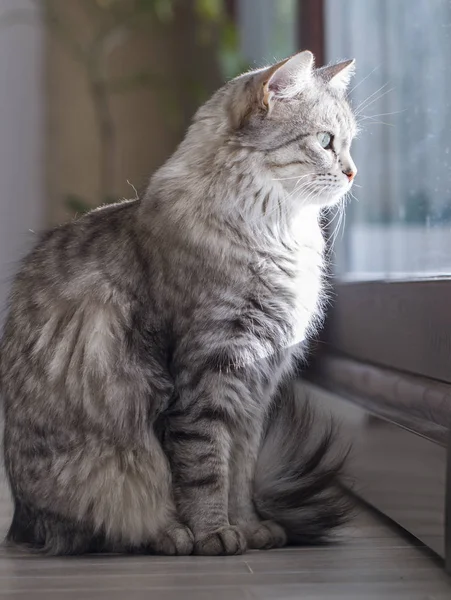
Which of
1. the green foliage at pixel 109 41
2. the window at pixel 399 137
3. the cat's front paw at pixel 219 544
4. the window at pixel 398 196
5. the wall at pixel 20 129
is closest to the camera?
the cat's front paw at pixel 219 544

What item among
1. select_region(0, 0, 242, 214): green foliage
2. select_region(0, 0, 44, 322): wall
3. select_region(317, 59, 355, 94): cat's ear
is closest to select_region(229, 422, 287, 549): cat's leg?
select_region(317, 59, 355, 94): cat's ear

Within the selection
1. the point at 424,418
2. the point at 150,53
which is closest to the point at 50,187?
the point at 150,53

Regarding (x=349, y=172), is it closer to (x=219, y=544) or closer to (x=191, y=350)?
(x=191, y=350)

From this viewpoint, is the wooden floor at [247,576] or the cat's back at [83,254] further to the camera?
the cat's back at [83,254]

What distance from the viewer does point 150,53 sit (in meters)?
5.47

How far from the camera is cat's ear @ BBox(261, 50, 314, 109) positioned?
1.78 metres

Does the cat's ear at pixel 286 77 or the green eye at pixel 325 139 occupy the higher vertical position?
the cat's ear at pixel 286 77

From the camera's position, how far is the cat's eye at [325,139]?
6.09ft

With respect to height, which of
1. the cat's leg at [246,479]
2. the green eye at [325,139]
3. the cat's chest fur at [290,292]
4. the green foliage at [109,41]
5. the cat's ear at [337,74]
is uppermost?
the green foliage at [109,41]

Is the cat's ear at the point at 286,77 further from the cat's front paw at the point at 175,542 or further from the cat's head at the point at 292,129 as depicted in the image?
the cat's front paw at the point at 175,542

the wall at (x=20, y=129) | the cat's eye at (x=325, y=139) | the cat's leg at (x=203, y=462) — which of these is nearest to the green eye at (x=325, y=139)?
the cat's eye at (x=325, y=139)

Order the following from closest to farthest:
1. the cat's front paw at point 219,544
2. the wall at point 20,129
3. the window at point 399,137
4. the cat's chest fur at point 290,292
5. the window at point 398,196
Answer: the cat's front paw at point 219,544, the cat's chest fur at point 290,292, the window at point 398,196, the window at point 399,137, the wall at point 20,129

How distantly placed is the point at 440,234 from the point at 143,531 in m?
0.92

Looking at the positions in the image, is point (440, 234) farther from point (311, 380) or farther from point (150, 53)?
point (150, 53)
